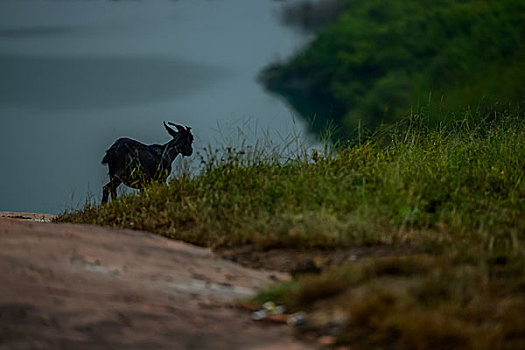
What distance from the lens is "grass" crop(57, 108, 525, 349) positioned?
133 inches

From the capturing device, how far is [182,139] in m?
10.0

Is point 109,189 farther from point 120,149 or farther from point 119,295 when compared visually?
point 119,295

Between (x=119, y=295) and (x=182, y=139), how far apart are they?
630 centimetres

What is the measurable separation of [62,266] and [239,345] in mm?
1592

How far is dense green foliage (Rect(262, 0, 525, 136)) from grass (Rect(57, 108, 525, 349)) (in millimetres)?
10101

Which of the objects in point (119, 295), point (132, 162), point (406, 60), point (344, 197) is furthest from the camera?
point (406, 60)

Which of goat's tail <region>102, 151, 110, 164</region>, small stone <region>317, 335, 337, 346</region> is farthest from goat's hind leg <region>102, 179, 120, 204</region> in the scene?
small stone <region>317, 335, 337, 346</region>

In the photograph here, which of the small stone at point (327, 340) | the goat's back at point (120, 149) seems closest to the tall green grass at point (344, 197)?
the goat's back at point (120, 149)

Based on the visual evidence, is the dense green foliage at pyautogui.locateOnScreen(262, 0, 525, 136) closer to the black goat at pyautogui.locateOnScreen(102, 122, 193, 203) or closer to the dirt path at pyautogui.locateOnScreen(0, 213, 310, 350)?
the black goat at pyautogui.locateOnScreen(102, 122, 193, 203)

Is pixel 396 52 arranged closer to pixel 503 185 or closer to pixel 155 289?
pixel 503 185

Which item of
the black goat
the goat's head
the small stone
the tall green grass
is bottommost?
the small stone

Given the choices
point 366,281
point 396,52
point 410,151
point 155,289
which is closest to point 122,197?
point 410,151

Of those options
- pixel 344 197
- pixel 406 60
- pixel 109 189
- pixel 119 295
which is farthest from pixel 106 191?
pixel 406 60

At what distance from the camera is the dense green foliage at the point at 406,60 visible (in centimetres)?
1888
